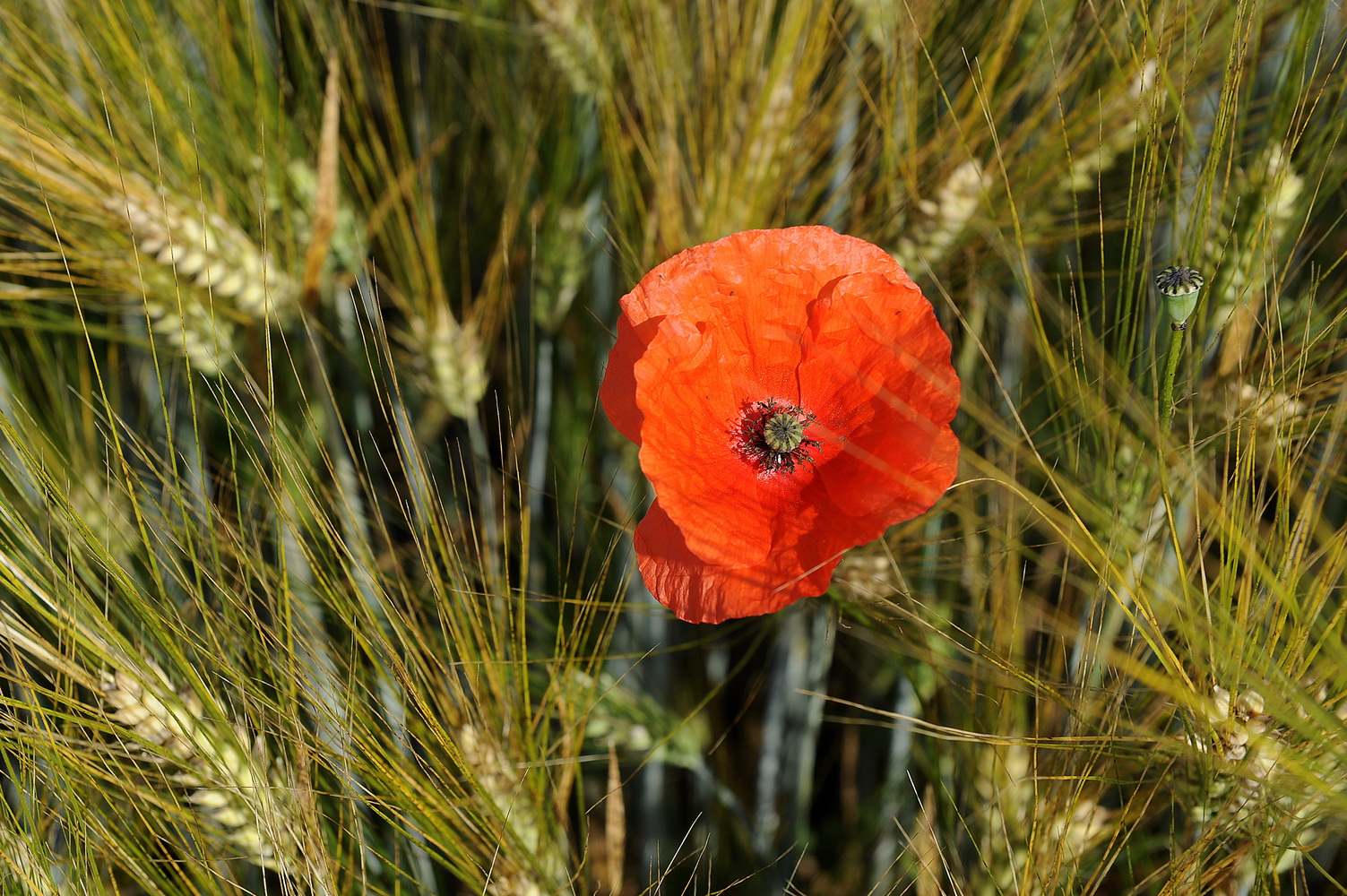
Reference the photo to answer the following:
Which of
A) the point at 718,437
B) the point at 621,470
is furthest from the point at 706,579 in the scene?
the point at 621,470

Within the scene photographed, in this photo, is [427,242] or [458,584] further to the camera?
[427,242]

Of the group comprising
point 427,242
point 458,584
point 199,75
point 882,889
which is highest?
point 199,75

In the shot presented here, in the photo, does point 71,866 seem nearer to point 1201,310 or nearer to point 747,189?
point 747,189

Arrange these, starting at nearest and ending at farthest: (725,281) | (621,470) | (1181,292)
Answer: (1181,292)
(725,281)
(621,470)

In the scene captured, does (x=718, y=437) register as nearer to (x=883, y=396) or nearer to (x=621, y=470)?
(x=883, y=396)

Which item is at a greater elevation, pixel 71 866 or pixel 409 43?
pixel 409 43

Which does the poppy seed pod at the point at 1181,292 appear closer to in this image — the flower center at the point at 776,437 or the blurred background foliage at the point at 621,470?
the blurred background foliage at the point at 621,470

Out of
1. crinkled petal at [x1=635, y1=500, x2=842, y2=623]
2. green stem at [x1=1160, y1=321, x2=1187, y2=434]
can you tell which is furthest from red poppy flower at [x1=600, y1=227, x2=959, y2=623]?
green stem at [x1=1160, y1=321, x2=1187, y2=434]

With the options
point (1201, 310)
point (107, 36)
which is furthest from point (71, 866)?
point (1201, 310)
